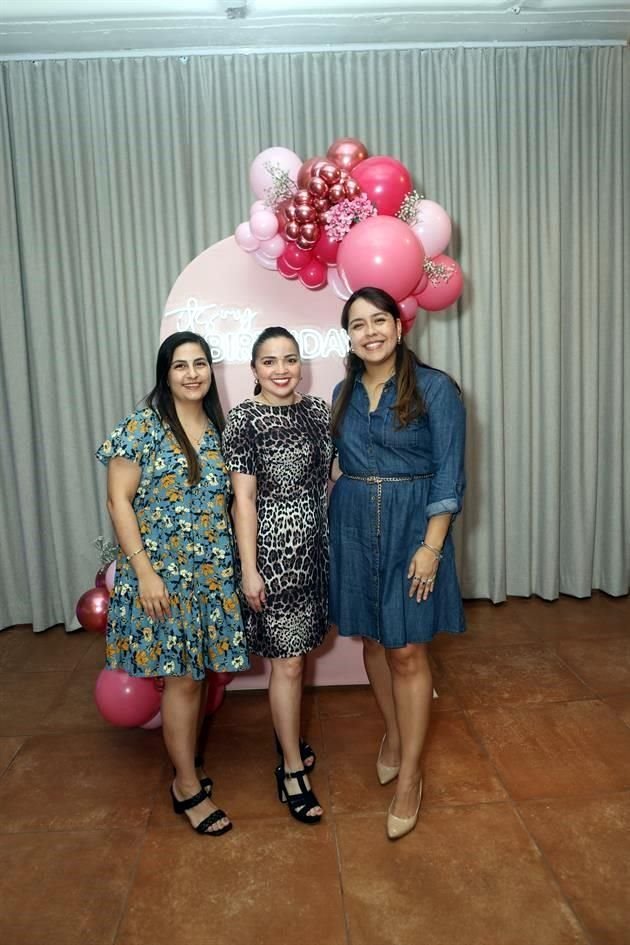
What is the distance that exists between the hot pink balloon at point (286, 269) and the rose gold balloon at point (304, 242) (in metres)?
0.14

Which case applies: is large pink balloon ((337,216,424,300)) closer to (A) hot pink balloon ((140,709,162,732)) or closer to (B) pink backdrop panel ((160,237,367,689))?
(B) pink backdrop panel ((160,237,367,689))

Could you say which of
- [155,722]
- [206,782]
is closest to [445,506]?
[206,782]

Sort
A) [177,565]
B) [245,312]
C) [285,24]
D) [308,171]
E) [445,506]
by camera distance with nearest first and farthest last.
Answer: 1. [445,506]
2. [177,565]
3. [308,171]
4. [245,312]
5. [285,24]

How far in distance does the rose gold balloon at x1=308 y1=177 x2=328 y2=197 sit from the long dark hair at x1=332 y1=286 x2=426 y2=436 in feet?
1.97

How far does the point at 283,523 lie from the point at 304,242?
101cm

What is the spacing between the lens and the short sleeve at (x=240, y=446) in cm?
193

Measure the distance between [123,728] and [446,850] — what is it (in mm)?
1311

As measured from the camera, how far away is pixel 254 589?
1.98 metres

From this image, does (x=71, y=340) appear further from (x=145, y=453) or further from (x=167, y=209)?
(x=145, y=453)

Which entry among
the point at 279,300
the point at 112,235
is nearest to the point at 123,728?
the point at 279,300

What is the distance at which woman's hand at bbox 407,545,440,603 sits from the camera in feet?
6.13

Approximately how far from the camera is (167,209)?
3428 mm

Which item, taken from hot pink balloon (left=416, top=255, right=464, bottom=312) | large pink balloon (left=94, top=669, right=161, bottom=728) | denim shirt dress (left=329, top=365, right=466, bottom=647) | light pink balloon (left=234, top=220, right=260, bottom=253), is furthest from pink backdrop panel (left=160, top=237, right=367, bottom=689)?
large pink balloon (left=94, top=669, right=161, bottom=728)

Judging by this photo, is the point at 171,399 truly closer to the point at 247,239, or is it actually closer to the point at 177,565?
the point at 177,565
